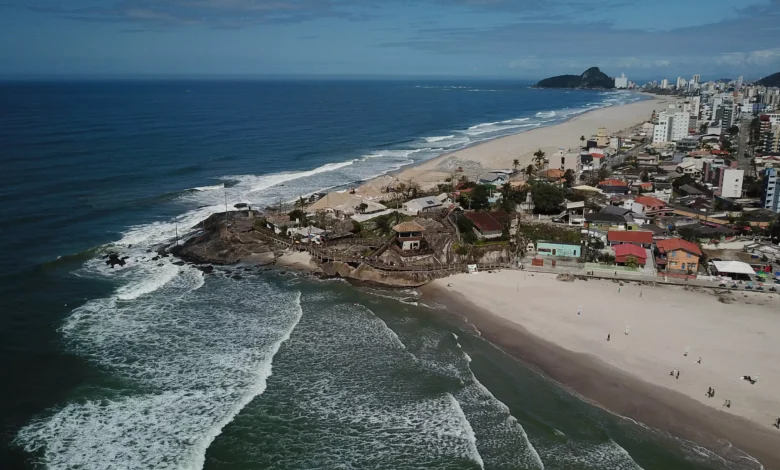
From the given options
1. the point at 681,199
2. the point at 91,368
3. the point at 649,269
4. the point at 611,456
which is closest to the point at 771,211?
the point at 681,199

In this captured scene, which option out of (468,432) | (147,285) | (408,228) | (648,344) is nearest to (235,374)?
(468,432)

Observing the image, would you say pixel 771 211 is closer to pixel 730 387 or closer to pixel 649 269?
pixel 649 269

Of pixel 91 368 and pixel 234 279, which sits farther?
pixel 234 279

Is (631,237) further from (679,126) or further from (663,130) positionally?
(679,126)

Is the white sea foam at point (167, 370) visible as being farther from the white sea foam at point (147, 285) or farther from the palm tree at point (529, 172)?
the palm tree at point (529, 172)

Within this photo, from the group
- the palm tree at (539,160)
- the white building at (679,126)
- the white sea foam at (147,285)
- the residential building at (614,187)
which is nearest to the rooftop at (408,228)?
the white sea foam at (147,285)

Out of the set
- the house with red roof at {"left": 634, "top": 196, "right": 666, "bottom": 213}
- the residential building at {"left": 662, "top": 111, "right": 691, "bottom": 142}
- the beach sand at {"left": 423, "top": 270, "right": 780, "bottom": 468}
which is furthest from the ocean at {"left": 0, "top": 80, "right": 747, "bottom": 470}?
the residential building at {"left": 662, "top": 111, "right": 691, "bottom": 142}
